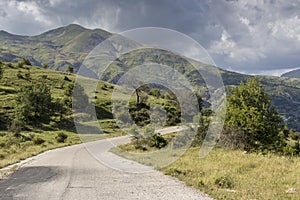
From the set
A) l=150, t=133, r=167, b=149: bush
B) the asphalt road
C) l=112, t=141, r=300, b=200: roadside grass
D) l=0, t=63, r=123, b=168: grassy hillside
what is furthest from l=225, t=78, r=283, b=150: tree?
the asphalt road

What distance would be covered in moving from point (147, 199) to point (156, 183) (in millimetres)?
3244

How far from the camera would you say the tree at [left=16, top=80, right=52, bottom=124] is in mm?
69812

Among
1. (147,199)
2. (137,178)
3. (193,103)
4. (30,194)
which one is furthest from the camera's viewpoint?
(193,103)

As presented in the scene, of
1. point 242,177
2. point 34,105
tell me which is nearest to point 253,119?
point 242,177

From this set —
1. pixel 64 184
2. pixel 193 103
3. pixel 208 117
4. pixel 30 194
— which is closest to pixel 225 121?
pixel 208 117

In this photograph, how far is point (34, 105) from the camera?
74.0 m

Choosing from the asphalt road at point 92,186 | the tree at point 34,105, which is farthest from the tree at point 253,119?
the tree at point 34,105

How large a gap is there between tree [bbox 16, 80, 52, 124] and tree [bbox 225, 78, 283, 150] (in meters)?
48.4

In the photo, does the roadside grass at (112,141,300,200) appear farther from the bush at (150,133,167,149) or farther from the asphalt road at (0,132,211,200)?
the bush at (150,133,167,149)

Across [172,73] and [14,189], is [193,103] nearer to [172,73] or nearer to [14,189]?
[172,73]

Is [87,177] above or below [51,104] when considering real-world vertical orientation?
below

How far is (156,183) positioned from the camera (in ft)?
48.7

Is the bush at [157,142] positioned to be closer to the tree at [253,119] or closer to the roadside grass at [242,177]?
the tree at [253,119]

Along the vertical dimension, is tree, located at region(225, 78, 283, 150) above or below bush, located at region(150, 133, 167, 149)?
above
